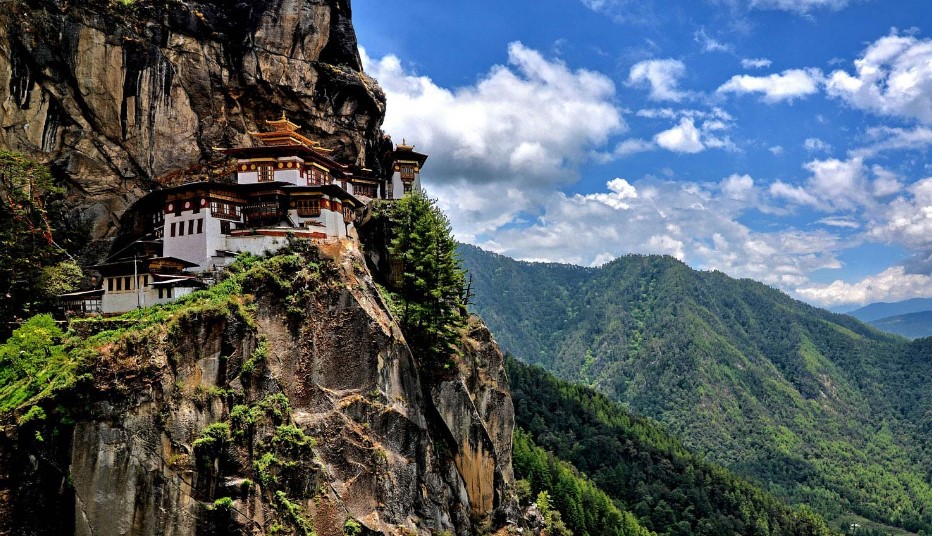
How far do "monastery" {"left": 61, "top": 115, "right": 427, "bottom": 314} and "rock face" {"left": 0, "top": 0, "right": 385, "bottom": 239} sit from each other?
377 centimetres

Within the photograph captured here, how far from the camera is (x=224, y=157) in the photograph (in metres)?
56.8

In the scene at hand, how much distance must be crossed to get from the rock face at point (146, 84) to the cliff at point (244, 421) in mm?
17312

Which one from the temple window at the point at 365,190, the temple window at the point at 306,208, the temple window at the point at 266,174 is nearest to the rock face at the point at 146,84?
the temple window at the point at 266,174

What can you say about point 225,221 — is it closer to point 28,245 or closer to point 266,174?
point 266,174

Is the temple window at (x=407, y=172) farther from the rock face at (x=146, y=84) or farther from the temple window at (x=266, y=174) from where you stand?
the temple window at (x=266, y=174)

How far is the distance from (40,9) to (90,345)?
3008 centimetres

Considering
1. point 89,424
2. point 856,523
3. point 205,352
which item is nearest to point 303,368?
point 205,352

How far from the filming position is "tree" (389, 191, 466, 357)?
2020 inches

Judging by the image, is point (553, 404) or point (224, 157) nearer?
point (224, 157)

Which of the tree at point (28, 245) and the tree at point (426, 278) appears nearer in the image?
the tree at point (28, 245)

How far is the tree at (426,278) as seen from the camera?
168 ft

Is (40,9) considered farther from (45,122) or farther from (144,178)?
(144,178)

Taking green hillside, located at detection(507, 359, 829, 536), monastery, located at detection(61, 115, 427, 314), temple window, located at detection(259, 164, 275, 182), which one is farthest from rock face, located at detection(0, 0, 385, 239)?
green hillside, located at detection(507, 359, 829, 536)

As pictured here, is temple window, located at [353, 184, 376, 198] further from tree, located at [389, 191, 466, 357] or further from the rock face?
tree, located at [389, 191, 466, 357]
